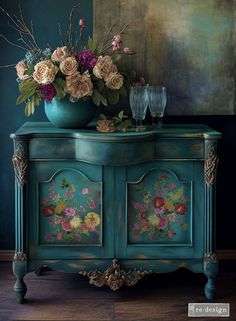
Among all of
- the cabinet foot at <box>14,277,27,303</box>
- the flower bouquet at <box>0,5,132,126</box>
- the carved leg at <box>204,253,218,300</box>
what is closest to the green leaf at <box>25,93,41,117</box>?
the flower bouquet at <box>0,5,132,126</box>

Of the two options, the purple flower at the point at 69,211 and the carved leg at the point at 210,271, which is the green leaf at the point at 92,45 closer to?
the purple flower at the point at 69,211

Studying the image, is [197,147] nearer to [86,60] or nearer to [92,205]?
[92,205]

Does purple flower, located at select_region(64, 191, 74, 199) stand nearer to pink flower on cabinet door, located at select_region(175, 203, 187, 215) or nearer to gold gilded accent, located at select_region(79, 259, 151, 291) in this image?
gold gilded accent, located at select_region(79, 259, 151, 291)

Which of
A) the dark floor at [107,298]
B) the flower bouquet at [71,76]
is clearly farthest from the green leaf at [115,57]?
the dark floor at [107,298]

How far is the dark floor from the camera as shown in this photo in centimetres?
352

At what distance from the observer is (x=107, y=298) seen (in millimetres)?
3750

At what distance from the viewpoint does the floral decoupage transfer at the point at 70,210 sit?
366 centimetres

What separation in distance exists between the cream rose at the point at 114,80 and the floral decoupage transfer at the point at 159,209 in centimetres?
52

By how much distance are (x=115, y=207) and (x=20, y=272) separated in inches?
24.9

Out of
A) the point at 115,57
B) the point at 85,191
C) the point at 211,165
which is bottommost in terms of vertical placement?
the point at 85,191

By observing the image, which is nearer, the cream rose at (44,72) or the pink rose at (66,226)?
the cream rose at (44,72)

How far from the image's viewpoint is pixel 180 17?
4137mm

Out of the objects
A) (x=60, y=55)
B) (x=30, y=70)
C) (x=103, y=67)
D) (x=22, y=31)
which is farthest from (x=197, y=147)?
(x=22, y=31)

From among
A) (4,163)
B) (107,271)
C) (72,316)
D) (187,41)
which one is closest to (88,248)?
(107,271)
